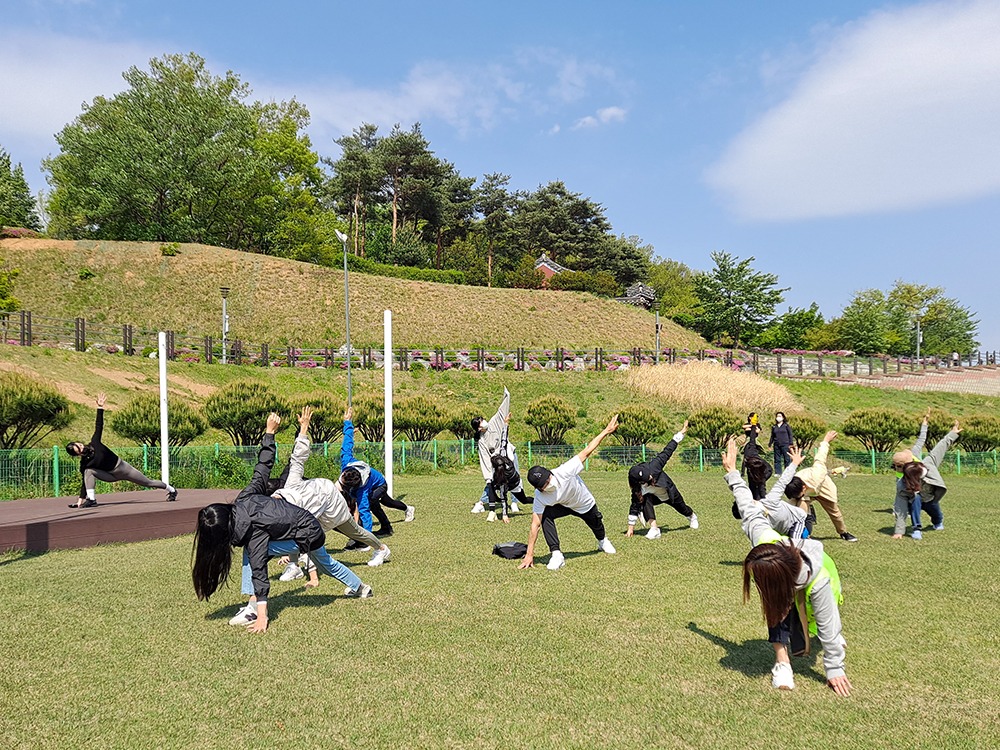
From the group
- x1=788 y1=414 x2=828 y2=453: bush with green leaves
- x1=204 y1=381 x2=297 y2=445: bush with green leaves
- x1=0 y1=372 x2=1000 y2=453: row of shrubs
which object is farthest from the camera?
x1=788 y1=414 x2=828 y2=453: bush with green leaves

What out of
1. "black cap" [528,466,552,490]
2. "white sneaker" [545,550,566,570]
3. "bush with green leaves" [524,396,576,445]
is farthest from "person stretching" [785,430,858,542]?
"bush with green leaves" [524,396,576,445]

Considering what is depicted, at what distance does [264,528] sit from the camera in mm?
5965

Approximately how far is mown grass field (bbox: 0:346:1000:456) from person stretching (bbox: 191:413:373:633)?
16.8 metres

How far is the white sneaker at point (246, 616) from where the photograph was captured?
604 centimetres

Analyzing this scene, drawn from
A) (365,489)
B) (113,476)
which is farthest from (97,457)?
(365,489)

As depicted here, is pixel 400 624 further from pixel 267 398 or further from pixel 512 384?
pixel 512 384

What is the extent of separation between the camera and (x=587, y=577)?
7.72 m

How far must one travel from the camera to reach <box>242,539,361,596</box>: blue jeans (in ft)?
20.7

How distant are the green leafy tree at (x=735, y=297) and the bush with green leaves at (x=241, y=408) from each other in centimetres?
4498

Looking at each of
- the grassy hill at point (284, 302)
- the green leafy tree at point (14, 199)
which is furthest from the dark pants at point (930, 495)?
the green leafy tree at point (14, 199)

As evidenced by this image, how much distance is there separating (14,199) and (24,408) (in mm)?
52691

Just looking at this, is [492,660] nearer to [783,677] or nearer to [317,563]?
[783,677]

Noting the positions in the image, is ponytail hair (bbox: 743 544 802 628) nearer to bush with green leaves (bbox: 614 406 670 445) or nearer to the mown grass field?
bush with green leaves (bbox: 614 406 670 445)

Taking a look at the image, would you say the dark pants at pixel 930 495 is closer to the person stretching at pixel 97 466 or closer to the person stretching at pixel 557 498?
the person stretching at pixel 557 498
